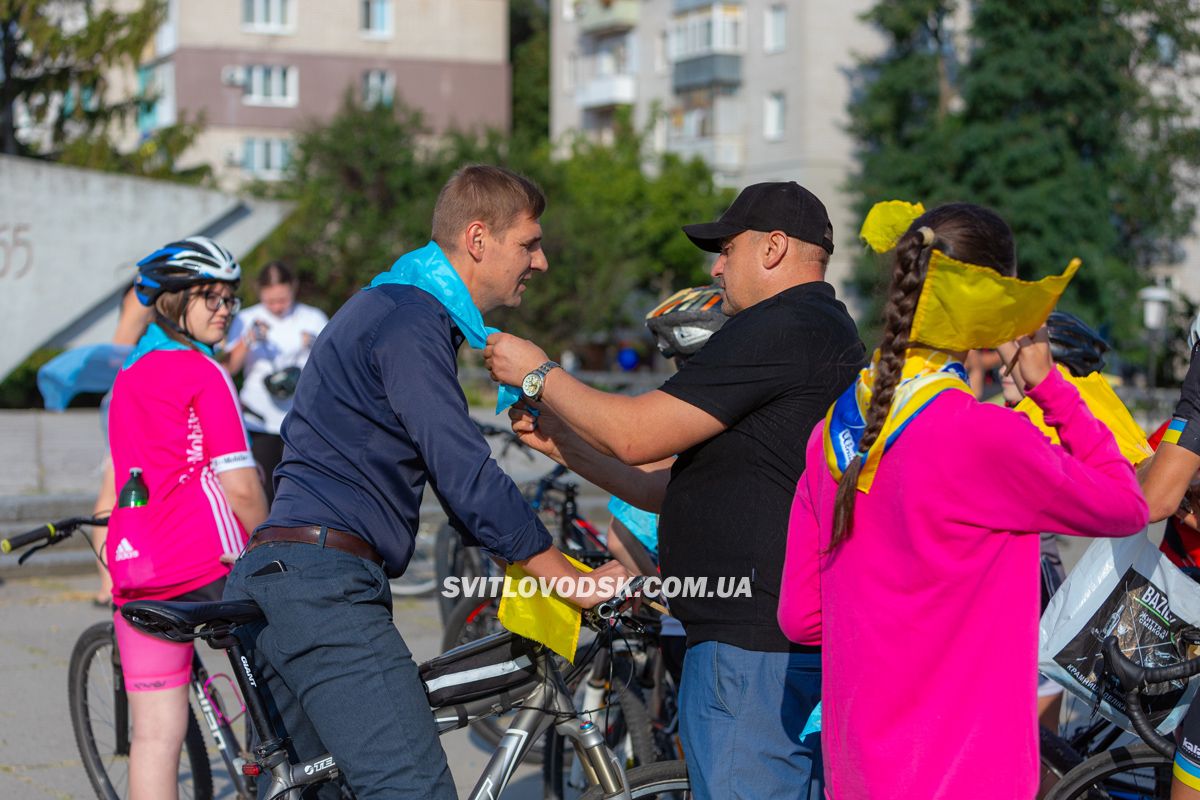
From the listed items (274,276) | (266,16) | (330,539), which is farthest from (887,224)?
(266,16)

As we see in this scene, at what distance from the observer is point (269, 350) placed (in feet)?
28.4

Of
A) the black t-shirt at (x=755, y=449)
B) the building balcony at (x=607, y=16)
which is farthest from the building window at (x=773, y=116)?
the black t-shirt at (x=755, y=449)

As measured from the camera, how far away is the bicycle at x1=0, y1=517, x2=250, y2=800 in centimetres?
457

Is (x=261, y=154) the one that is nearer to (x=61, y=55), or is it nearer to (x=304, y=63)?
(x=304, y=63)

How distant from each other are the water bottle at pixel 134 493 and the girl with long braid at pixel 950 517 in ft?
7.67

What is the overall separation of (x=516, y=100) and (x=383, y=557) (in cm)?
7093

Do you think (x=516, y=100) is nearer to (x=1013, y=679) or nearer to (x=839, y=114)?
(x=839, y=114)

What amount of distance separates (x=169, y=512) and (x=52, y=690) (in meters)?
3.24

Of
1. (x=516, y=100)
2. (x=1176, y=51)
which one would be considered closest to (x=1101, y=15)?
(x=1176, y=51)

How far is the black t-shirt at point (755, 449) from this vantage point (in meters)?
3.15

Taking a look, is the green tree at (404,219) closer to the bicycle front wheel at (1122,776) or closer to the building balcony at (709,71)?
the building balcony at (709,71)

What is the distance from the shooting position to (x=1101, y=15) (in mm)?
41719

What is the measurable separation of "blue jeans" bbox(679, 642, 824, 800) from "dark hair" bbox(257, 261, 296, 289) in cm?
608
